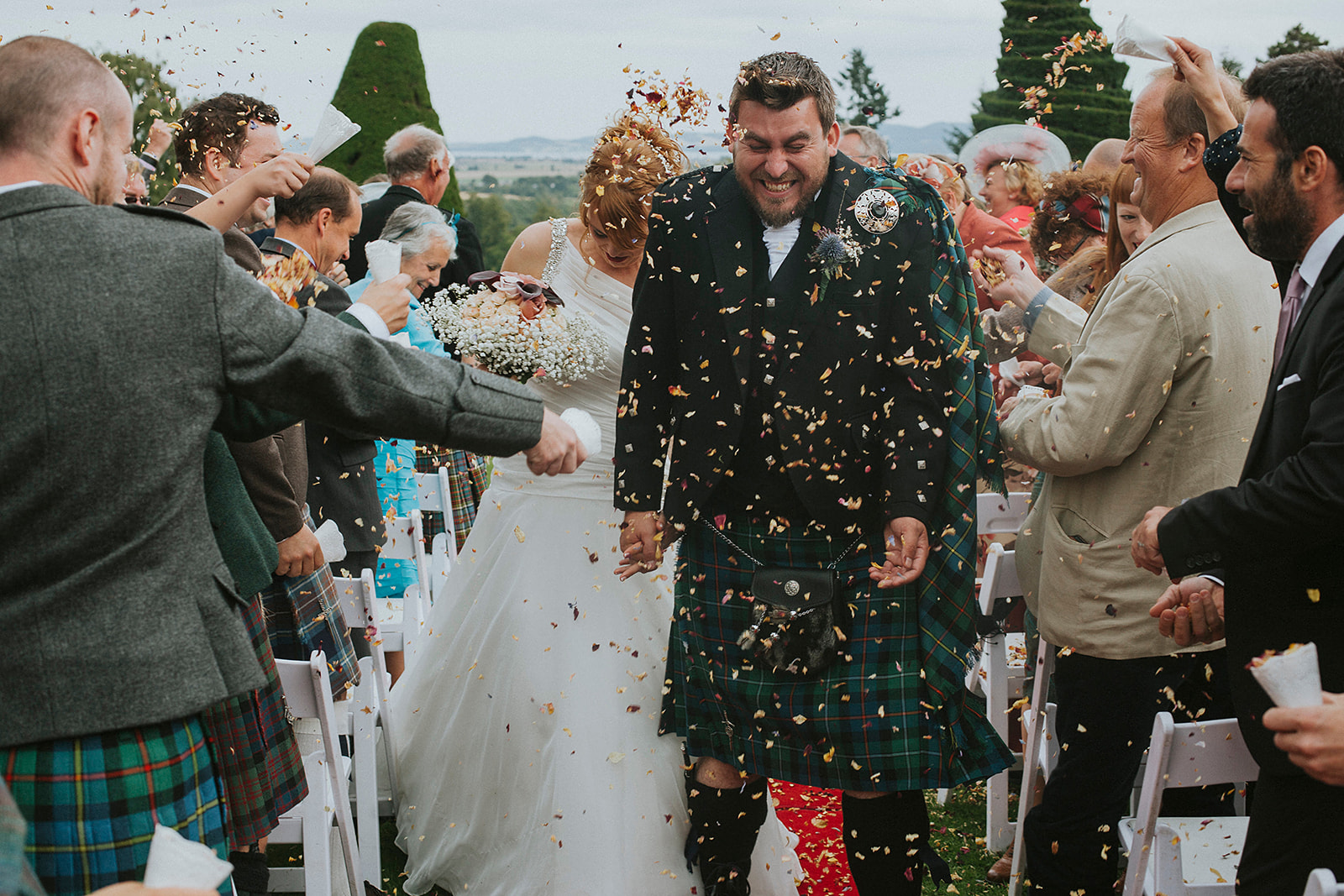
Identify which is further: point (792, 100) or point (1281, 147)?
point (792, 100)

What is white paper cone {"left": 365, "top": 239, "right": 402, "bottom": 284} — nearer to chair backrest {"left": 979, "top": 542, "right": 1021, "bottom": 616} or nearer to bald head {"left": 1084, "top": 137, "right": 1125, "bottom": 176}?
chair backrest {"left": 979, "top": 542, "right": 1021, "bottom": 616}

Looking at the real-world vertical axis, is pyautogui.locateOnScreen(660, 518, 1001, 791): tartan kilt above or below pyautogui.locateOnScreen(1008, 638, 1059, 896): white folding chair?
above

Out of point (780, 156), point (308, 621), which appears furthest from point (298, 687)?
point (780, 156)

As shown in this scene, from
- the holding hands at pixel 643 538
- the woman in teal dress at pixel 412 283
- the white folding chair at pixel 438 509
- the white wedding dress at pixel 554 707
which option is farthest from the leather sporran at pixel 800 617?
the woman in teal dress at pixel 412 283

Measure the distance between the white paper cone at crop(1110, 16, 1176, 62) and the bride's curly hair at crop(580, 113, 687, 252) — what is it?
146 cm

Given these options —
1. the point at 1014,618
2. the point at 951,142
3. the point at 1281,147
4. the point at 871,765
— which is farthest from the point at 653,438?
the point at 951,142

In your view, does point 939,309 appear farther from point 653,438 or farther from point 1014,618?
point 1014,618

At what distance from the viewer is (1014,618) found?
452 cm

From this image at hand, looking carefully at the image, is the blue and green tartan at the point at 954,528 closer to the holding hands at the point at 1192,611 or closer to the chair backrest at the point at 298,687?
the holding hands at the point at 1192,611

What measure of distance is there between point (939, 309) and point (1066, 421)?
44cm

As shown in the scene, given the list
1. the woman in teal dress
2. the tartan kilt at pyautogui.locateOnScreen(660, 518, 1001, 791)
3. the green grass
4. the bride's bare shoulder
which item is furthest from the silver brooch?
the woman in teal dress

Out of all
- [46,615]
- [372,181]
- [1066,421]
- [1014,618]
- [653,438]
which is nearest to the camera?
[46,615]

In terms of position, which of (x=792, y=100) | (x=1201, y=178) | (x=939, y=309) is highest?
(x=792, y=100)

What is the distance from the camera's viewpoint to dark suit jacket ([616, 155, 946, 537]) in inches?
114
